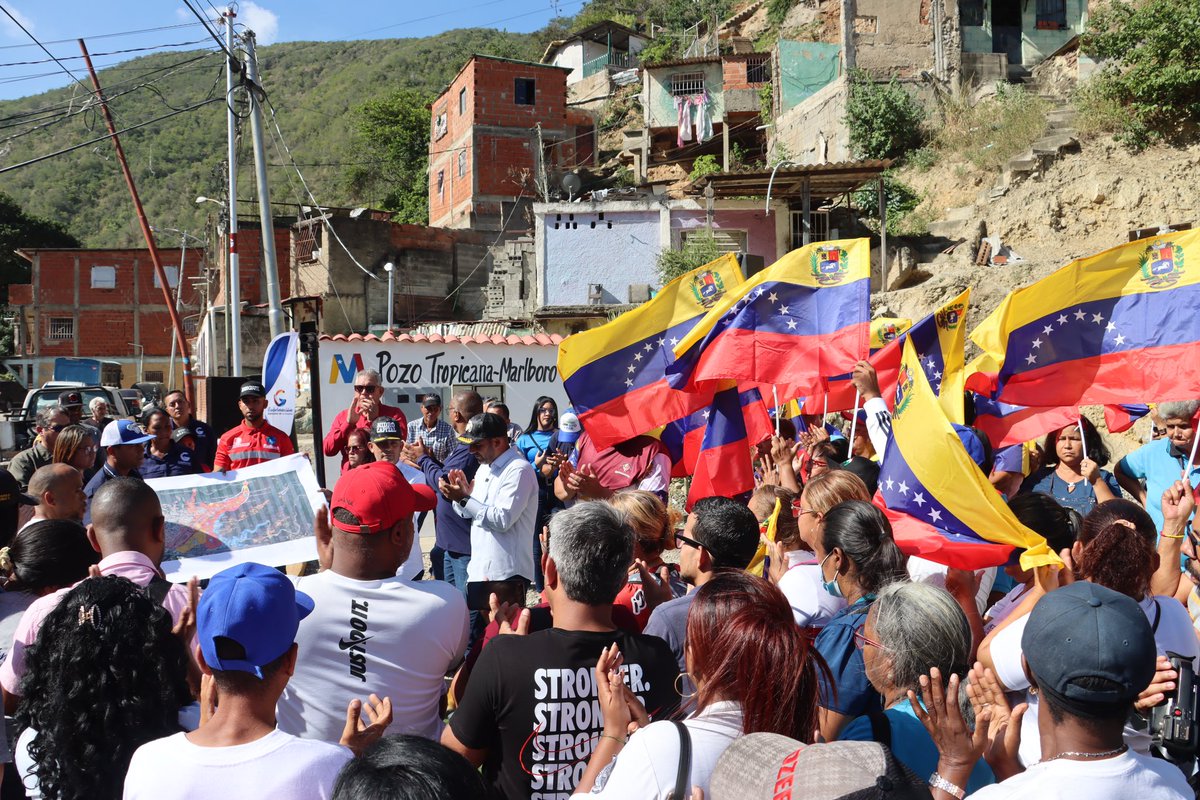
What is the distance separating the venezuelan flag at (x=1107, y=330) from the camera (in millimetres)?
5418

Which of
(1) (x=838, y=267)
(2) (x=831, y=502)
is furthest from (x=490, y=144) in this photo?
(2) (x=831, y=502)

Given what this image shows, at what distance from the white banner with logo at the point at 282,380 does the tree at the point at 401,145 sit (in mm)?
37118

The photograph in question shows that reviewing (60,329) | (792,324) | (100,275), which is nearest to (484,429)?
(792,324)

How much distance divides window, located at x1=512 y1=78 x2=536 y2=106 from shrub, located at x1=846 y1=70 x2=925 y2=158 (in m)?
15.1

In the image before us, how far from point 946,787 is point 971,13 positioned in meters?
34.0

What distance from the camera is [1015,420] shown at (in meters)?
6.33

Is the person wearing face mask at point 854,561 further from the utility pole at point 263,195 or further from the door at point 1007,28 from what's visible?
the door at point 1007,28

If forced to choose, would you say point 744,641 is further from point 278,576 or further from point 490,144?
point 490,144

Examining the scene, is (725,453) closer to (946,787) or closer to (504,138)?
(946,787)

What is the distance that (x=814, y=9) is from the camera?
37.0 metres

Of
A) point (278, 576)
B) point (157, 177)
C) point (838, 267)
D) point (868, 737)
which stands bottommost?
point (868, 737)

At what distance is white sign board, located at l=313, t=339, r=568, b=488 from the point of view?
12.9 meters

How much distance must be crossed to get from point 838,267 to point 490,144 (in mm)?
33913

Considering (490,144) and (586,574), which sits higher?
(490,144)
